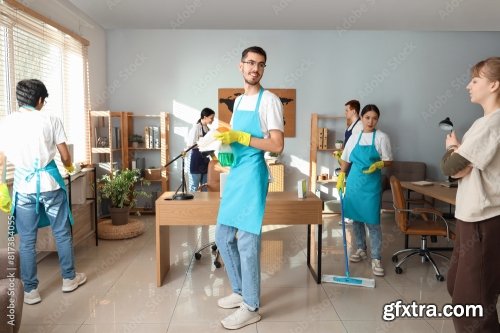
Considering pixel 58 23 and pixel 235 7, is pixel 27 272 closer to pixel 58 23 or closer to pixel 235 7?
pixel 58 23

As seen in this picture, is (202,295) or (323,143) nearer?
(202,295)

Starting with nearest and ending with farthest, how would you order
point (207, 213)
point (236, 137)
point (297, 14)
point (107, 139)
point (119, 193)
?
point (236, 137), point (207, 213), point (119, 193), point (297, 14), point (107, 139)

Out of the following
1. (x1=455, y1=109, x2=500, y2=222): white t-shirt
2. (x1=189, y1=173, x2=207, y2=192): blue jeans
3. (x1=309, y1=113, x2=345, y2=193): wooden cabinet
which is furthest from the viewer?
(x1=309, y1=113, x2=345, y2=193): wooden cabinet

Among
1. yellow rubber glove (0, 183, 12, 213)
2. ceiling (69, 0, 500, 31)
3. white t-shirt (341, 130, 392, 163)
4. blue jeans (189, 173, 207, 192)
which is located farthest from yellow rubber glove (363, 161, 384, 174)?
yellow rubber glove (0, 183, 12, 213)

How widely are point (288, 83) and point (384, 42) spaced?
169cm

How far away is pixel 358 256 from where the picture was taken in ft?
13.5

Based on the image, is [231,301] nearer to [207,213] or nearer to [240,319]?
[240,319]

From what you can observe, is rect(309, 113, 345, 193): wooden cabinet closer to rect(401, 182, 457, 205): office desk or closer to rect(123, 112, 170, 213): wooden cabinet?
rect(401, 182, 457, 205): office desk

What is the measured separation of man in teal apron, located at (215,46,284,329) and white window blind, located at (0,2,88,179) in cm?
241

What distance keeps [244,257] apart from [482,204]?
56.6 inches

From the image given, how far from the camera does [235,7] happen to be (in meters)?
5.16

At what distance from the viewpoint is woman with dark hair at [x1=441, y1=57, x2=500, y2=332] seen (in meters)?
1.87

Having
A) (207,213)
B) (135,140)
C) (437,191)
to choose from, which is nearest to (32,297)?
(207,213)

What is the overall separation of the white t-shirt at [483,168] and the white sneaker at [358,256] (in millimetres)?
2216
